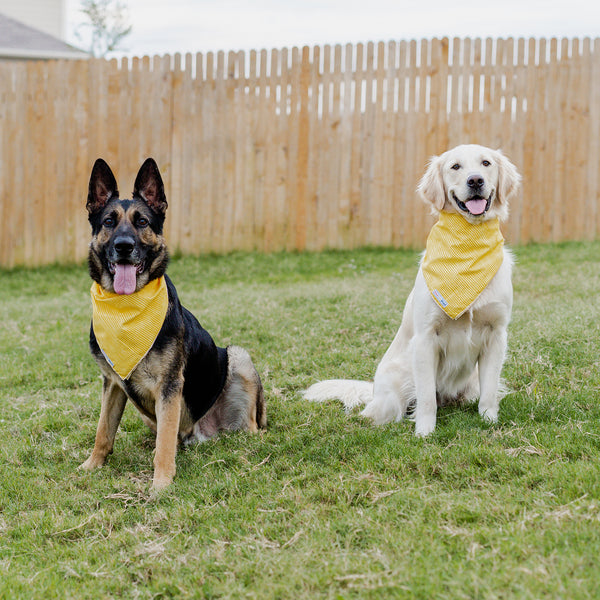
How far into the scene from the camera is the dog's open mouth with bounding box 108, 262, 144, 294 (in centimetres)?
397

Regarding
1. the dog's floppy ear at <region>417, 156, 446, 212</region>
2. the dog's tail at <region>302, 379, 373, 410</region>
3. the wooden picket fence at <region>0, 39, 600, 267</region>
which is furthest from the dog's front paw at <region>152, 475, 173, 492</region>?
the wooden picket fence at <region>0, 39, 600, 267</region>

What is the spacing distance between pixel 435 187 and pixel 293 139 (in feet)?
18.9

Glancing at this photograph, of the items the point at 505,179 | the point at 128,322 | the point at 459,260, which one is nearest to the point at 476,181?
the point at 505,179

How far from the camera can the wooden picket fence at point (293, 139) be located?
9.21 metres

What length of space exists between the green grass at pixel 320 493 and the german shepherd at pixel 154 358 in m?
0.21

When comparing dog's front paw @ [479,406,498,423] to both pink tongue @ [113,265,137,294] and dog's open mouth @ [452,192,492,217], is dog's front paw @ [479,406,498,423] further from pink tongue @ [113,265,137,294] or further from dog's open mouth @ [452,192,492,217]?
pink tongue @ [113,265,137,294]

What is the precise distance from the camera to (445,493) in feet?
10.3

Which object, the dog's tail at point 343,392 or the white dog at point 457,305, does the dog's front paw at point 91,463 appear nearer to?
the dog's tail at point 343,392

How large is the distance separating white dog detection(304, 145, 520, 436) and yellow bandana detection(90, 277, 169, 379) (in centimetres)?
146

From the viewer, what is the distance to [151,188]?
4176 millimetres

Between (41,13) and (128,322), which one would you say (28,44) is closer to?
(41,13)

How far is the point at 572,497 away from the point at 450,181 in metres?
2.04

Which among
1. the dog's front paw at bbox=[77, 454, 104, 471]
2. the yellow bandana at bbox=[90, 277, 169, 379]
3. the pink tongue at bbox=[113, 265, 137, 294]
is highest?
the pink tongue at bbox=[113, 265, 137, 294]

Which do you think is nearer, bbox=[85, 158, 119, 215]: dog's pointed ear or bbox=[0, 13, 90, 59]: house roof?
bbox=[85, 158, 119, 215]: dog's pointed ear
